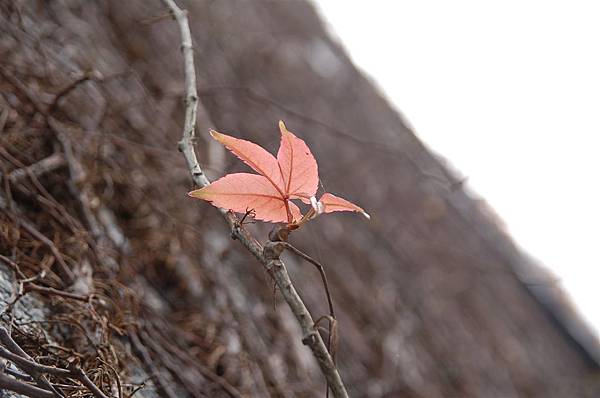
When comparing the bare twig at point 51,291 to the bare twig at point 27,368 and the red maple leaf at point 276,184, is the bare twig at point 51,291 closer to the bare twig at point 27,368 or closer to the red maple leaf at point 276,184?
the bare twig at point 27,368

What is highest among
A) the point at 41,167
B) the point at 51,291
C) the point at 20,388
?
the point at 41,167

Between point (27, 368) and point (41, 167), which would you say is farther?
point (41, 167)

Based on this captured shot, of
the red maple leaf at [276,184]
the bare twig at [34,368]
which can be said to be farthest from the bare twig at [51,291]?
the red maple leaf at [276,184]

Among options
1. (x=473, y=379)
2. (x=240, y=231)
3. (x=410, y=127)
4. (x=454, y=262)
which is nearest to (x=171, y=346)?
(x=240, y=231)

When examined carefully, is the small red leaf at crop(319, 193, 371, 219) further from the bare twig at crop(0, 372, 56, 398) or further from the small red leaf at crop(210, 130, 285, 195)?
the bare twig at crop(0, 372, 56, 398)

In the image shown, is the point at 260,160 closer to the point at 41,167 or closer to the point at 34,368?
the point at 34,368

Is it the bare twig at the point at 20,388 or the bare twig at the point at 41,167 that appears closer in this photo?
the bare twig at the point at 20,388

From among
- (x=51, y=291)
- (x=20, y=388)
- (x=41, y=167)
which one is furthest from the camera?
(x=41, y=167)

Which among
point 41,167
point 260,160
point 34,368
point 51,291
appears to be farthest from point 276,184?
point 41,167

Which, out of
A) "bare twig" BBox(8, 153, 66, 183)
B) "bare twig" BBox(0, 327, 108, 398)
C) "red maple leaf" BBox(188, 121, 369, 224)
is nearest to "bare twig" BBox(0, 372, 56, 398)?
"bare twig" BBox(0, 327, 108, 398)
